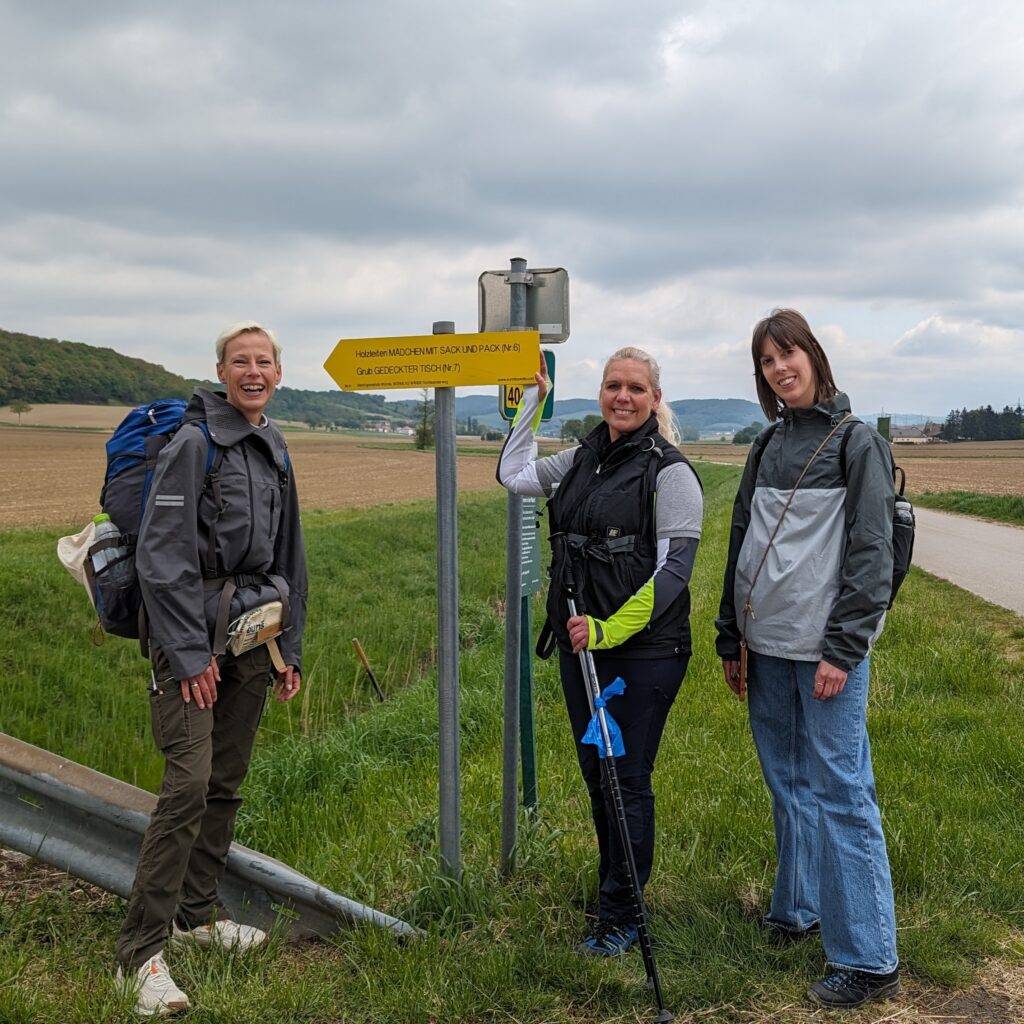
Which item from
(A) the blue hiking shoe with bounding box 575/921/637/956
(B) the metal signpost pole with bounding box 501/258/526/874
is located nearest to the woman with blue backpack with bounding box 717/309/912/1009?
(A) the blue hiking shoe with bounding box 575/921/637/956

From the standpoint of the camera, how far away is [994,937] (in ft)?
10.3

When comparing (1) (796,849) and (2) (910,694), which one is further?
(2) (910,694)

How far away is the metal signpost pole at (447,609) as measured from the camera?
125 inches

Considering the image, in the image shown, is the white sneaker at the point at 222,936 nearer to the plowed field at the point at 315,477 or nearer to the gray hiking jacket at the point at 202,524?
the gray hiking jacket at the point at 202,524

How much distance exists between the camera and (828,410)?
2850mm

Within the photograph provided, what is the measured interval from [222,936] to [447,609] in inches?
51.7

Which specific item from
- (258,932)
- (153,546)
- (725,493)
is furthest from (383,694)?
(725,493)

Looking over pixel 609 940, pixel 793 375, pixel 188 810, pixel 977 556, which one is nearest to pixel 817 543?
pixel 793 375

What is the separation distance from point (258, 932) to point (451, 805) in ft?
2.51

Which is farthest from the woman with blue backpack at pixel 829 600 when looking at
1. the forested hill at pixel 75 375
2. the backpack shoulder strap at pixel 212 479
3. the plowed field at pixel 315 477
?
the forested hill at pixel 75 375

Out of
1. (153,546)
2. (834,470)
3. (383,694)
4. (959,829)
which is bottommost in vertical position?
(383,694)

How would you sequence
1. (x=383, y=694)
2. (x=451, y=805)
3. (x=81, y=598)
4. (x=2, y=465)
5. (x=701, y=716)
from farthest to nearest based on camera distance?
(x=2, y=465) → (x=81, y=598) → (x=383, y=694) → (x=701, y=716) → (x=451, y=805)

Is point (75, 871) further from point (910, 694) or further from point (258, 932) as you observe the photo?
point (910, 694)

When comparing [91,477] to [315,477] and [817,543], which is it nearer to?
[315,477]
